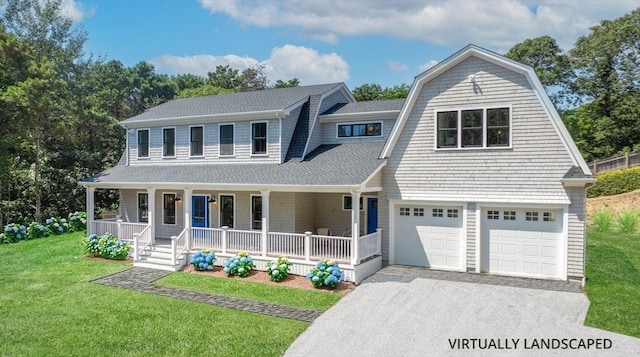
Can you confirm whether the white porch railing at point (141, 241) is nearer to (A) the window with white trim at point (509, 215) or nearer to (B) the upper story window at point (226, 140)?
(B) the upper story window at point (226, 140)

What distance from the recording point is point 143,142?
2002cm

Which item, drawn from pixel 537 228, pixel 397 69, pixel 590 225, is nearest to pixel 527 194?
pixel 537 228

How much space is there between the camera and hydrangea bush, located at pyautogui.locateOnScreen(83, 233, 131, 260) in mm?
16281

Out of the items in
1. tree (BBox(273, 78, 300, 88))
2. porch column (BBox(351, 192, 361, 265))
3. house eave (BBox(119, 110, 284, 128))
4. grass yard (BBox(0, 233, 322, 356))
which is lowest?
grass yard (BBox(0, 233, 322, 356))

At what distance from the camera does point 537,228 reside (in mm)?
12586

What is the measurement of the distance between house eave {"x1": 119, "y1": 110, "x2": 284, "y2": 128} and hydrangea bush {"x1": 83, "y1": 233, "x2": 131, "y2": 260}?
209 inches

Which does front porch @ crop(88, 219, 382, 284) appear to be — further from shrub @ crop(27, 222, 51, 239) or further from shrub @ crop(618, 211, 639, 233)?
shrub @ crop(618, 211, 639, 233)

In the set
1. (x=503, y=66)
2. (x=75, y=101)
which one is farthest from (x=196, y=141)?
(x=75, y=101)

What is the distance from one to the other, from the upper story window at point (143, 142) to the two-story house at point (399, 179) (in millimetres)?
1752

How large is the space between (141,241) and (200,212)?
264 centimetres

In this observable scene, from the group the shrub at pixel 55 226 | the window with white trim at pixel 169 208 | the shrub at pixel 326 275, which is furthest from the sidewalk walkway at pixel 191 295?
the shrub at pixel 55 226

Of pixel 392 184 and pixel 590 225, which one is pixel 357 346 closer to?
pixel 392 184

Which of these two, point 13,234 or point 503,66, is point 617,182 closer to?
point 503,66

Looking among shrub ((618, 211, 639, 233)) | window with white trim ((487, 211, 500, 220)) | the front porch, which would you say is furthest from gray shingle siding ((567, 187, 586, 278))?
shrub ((618, 211, 639, 233))
